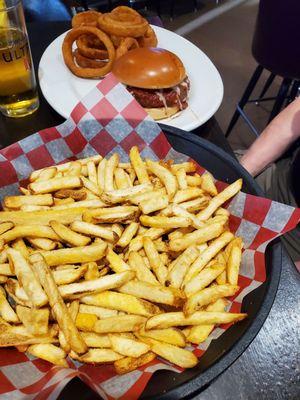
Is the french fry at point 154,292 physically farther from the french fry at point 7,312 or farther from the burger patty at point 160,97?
the burger patty at point 160,97

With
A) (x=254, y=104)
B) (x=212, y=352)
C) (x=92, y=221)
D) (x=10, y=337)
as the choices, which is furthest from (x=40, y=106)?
(x=254, y=104)

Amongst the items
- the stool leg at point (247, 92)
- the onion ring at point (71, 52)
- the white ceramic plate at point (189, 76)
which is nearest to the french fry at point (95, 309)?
the white ceramic plate at point (189, 76)

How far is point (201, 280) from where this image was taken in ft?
2.96

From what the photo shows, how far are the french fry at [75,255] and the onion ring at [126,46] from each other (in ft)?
3.94

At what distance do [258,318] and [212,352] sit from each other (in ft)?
0.39

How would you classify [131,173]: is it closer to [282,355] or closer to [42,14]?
[282,355]

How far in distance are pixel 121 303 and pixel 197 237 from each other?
Answer: 0.24 meters

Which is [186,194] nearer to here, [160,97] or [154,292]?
[154,292]

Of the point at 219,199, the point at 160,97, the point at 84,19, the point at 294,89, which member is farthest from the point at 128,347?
the point at 294,89

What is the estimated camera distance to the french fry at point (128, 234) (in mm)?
955

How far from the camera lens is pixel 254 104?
11.9ft

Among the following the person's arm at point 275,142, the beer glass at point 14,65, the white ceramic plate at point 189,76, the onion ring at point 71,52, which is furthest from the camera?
the onion ring at point 71,52

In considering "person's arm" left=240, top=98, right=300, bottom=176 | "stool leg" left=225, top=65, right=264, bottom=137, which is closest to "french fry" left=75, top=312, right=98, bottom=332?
"person's arm" left=240, top=98, right=300, bottom=176

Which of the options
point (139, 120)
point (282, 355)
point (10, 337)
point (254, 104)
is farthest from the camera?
point (254, 104)
